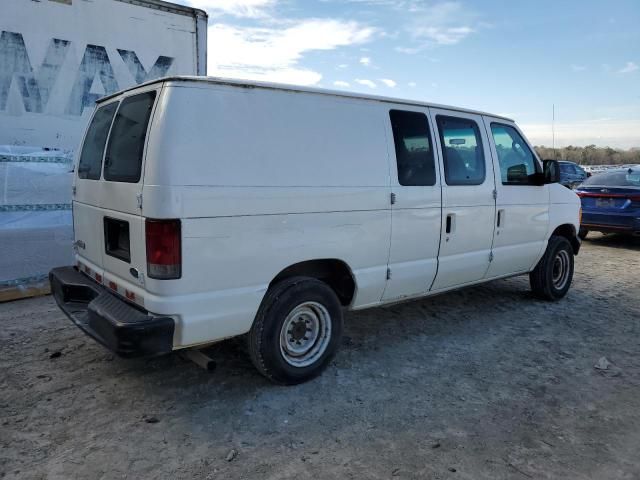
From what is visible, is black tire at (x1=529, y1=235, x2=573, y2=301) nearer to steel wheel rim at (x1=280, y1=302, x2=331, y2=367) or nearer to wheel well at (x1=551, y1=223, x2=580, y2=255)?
wheel well at (x1=551, y1=223, x2=580, y2=255)

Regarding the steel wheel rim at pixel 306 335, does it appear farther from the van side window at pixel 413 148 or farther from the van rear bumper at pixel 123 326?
the van side window at pixel 413 148

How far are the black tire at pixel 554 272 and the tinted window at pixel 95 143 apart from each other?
482 cm

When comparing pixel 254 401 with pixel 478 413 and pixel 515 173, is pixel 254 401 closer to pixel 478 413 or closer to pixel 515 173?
pixel 478 413

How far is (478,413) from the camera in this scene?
3.39 m

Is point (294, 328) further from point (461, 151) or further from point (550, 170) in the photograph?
point (550, 170)

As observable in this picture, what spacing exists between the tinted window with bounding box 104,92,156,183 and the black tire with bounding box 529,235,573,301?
469 cm

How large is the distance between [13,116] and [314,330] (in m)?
5.91

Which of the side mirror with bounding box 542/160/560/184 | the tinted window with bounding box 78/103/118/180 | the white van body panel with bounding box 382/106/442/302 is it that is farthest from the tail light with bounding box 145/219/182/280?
the side mirror with bounding box 542/160/560/184

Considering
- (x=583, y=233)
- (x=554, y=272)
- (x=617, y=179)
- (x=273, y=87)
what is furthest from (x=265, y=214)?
(x=583, y=233)

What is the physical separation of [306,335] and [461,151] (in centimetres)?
230

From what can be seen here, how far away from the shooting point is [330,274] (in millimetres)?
3986

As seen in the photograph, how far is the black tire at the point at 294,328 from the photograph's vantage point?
3443 mm

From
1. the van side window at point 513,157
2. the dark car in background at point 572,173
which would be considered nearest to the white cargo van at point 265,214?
the van side window at point 513,157

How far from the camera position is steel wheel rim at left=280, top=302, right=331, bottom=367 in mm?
3676
